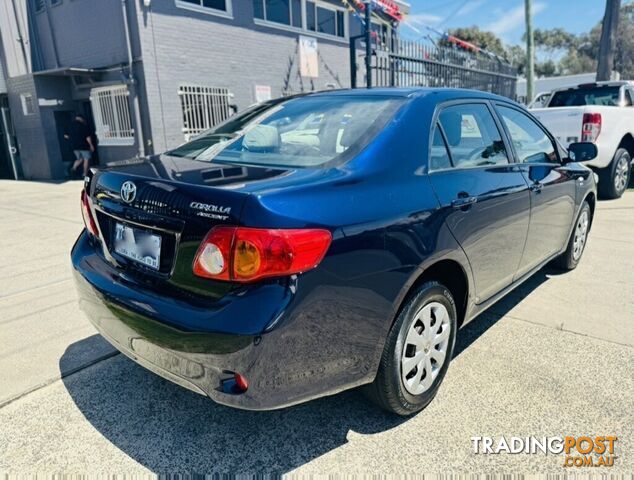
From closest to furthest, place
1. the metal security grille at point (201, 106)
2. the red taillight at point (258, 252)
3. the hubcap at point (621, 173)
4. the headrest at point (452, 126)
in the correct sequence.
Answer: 1. the red taillight at point (258, 252)
2. the headrest at point (452, 126)
3. the hubcap at point (621, 173)
4. the metal security grille at point (201, 106)

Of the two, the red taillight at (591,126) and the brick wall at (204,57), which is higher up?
the brick wall at (204,57)

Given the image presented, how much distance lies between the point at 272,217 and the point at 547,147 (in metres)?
3.09

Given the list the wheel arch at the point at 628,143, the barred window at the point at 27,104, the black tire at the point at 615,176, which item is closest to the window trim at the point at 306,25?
the barred window at the point at 27,104

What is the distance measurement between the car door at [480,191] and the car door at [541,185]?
0.18 metres

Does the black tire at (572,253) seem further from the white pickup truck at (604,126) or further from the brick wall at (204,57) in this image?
the brick wall at (204,57)

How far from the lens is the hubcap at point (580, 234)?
468 cm

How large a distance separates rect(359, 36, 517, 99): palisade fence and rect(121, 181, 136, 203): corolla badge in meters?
6.42

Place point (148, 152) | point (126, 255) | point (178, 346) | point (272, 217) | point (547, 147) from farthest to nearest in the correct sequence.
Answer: point (148, 152), point (547, 147), point (126, 255), point (178, 346), point (272, 217)

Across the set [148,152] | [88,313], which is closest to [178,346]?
[88,313]

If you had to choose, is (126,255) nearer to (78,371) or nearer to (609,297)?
(78,371)

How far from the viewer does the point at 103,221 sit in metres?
2.53

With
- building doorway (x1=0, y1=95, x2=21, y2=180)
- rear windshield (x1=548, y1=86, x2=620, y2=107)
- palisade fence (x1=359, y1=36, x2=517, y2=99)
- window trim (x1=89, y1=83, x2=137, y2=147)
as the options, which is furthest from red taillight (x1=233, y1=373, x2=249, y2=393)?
building doorway (x1=0, y1=95, x2=21, y2=180)

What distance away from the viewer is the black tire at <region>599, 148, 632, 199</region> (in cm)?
804

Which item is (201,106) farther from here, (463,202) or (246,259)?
(246,259)
